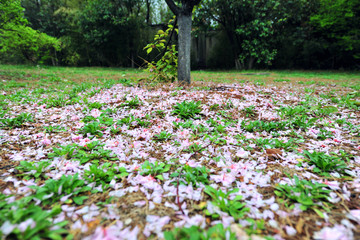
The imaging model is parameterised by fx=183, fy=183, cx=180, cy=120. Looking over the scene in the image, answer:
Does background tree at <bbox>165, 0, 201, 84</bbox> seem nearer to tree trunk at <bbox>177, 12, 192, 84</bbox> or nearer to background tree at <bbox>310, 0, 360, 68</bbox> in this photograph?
tree trunk at <bbox>177, 12, 192, 84</bbox>

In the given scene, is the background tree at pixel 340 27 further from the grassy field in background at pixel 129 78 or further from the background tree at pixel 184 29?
the background tree at pixel 184 29

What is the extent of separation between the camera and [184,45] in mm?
5805

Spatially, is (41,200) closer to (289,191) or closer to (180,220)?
(180,220)

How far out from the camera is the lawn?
1271 mm

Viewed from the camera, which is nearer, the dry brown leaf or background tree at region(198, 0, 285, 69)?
the dry brown leaf

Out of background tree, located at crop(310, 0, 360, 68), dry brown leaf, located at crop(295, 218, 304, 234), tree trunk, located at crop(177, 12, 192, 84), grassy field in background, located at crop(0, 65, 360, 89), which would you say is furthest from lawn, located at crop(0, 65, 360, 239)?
background tree, located at crop(310, 0, 360, 68)

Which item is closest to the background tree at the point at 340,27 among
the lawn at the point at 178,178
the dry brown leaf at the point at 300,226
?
the lawn at the point at 178,178

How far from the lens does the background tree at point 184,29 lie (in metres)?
5.56

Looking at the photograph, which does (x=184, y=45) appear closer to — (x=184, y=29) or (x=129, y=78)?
(x=184, y=29)

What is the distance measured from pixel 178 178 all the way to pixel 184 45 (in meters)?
5.04

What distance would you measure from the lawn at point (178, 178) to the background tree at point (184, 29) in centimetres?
294

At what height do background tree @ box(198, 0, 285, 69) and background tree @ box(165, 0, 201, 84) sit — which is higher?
background tree @ box(198, 0, 285, 69)

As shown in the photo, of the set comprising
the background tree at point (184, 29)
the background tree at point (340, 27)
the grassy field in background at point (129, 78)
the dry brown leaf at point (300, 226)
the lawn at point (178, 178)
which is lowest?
the dry brown leaf at point (300, 226)

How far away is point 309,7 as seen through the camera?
16.2 m
